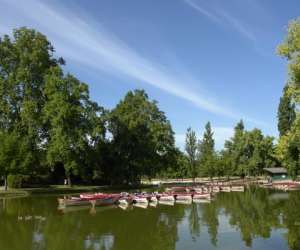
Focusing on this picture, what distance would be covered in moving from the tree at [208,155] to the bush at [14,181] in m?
64.8

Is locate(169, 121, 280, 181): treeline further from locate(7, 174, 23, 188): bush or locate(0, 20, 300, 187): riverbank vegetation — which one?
locate(7, 174, 23, 188): bush

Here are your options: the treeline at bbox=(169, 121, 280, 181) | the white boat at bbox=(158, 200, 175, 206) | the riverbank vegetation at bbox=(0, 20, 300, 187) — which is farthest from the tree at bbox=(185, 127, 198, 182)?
the white boat at bbox=(158, 200, 175, 206)

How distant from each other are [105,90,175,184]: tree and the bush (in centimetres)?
2090

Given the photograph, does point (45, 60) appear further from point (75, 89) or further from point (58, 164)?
point (58, 164)

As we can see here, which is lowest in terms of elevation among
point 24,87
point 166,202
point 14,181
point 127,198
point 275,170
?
point 166,202

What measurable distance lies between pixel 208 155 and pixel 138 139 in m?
46.1

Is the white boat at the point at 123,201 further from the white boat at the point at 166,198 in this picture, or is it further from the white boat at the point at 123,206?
the white boat at the point at 166,198

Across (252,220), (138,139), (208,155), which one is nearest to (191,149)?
(208,155)

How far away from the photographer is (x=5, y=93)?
68750 mm

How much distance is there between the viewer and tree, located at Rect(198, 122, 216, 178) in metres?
120

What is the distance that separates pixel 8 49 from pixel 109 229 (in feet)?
158

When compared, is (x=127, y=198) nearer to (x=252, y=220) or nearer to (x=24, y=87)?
(x=252, y=220)

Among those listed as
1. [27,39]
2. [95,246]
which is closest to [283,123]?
[27,39]

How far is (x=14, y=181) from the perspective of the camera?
2552 inches
